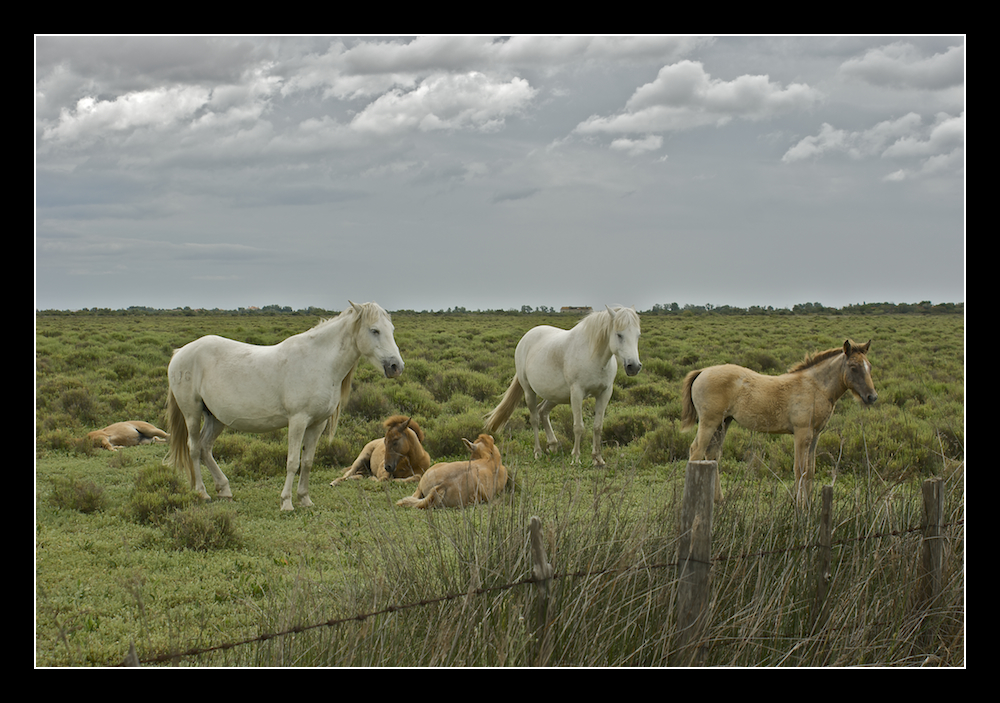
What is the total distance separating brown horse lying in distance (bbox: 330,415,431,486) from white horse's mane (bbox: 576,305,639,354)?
3.09 metres

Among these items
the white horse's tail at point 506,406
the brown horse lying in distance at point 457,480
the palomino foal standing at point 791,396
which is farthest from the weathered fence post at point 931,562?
the white horse's tail at point 506,406

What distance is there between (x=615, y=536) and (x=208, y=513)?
4500mm

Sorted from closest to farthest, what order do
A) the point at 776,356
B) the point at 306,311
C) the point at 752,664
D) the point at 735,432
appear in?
the point at 752,664, the point at 735,432, the point at 776,356, the point at 306,311

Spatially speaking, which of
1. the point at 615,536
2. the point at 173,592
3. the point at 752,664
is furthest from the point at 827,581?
the point at 173,592

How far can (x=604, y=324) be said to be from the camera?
10.5 meters

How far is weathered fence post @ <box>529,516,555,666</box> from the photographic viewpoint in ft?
10.6

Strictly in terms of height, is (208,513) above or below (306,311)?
below

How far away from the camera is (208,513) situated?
6816 mm

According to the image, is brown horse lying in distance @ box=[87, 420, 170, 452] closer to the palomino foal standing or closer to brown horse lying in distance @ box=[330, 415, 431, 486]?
brown horse lying in distance @ box=[330, 415, 431, 486]

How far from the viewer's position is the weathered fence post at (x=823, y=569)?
13.5ft

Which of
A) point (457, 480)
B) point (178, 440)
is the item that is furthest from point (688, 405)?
point (178, 440)

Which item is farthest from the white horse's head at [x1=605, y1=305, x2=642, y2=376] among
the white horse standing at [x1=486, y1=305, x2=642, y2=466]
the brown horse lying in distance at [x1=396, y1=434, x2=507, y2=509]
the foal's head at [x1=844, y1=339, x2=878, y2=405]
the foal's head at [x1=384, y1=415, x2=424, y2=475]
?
the foal's head at [x1=384, y1=415, x2=424, y2=475]

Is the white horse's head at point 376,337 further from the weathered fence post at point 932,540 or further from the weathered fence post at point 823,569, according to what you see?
the weathered fence post at point 932,540

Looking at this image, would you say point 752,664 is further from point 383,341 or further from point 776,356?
point 776,356
